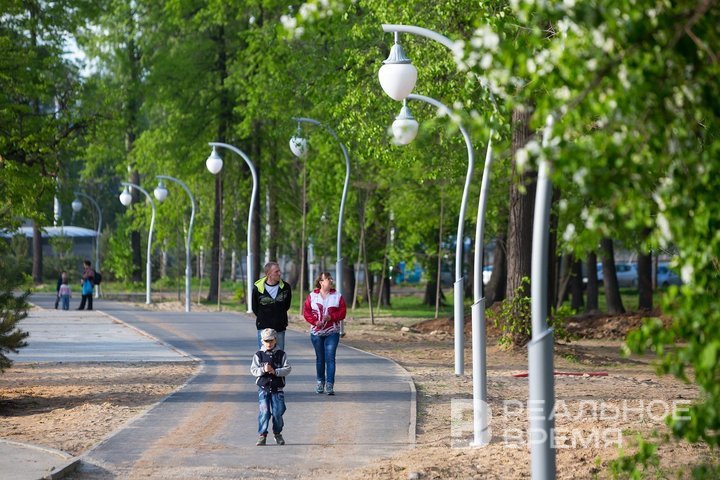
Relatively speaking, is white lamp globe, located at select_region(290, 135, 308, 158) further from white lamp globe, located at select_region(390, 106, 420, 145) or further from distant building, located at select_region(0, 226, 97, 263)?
distant building, located at select_region(0, 226, 97, 263)

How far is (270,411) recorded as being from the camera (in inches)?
508

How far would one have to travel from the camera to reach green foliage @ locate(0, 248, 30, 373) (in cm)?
1652

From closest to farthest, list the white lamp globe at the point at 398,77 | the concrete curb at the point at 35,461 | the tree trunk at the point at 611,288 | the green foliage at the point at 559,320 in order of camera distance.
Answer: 1. the concrete curb at the point at 35,461
2. the white lamp globe at the point at 398,77
3. the green foliage at the point at 559,320
4. the tree trunk at the point at 611,288

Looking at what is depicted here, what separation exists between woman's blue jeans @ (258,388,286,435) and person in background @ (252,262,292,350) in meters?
3.43

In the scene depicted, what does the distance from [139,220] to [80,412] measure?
147 ft

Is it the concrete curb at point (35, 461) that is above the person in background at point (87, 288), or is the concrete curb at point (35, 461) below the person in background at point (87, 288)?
below

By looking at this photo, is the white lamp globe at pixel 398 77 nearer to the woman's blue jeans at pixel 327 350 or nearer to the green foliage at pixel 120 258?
the woman's blue jeans at pixel 327 350

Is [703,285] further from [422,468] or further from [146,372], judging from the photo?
[146,372]

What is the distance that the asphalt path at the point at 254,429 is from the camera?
458 inches

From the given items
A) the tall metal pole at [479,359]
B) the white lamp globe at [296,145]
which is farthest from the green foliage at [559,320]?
the tall metal pole at [479,359]

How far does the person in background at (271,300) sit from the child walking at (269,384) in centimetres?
334

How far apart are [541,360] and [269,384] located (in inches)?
185

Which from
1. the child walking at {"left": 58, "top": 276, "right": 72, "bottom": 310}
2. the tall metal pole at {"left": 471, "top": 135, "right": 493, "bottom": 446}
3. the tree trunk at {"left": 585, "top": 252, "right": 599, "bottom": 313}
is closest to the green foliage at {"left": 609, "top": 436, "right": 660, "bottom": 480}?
the tall metal pole at {"left": 471, "top": 135, "right": 493, "bottom": 446}

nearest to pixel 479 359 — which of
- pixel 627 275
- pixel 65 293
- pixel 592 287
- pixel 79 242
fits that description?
pixel 592 287
